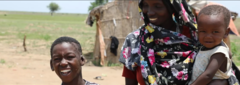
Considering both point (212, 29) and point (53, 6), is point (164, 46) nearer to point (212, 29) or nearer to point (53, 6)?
point (212, 29)

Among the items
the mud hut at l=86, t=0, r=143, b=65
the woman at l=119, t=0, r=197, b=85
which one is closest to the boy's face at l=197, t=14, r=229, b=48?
the woman at l=119, t=0, r=197, b=85

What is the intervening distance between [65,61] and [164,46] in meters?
0.77

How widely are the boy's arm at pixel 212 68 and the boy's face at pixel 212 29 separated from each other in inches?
3.5

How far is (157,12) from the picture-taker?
1.89 metres

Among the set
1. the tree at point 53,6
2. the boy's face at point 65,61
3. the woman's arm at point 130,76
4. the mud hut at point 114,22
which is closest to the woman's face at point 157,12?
the woman's arm at point 130,76

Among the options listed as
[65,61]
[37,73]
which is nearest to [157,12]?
[65,61]

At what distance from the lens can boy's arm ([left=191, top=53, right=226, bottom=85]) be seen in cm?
167

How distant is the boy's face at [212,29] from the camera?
5.52 feet

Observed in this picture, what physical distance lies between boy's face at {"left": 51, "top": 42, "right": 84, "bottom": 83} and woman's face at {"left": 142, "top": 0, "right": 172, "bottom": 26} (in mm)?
642

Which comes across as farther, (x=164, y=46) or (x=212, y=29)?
(x=164, y=46)

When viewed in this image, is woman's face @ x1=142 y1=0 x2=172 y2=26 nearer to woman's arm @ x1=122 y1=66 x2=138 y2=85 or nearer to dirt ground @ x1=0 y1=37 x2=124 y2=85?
woman's arm @ x1=122 y1=66 x2=138 y2=85

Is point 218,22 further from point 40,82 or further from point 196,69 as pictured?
point 40,82

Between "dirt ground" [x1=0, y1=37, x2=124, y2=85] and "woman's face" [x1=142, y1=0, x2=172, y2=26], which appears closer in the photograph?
"woman's face" [x1=142, y1=0, x2=172, y2=26]

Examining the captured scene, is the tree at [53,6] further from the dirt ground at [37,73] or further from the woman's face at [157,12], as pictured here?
the woman's face at [157,12]
